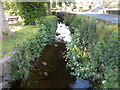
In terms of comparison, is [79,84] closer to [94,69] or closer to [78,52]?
[94,69]

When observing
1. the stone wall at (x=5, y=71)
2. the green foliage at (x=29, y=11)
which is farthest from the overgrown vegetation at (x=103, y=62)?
the green foliage at (x=29, y=11)

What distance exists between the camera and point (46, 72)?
17.0ft

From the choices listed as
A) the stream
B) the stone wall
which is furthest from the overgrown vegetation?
the stone wall

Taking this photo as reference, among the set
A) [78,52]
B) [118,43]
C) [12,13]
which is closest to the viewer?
[118,43]

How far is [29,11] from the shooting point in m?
9.70

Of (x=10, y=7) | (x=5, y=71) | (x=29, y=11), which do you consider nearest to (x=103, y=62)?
(x=5, y=71)

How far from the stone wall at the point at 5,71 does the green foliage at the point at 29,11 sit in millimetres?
6563

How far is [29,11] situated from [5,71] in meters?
7.24

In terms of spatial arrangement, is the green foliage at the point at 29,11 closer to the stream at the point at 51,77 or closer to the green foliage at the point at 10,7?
the green foliage at the point at 10,7

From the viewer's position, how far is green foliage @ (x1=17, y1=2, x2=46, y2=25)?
9.51 metres

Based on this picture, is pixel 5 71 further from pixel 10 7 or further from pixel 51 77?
pixel 10 7

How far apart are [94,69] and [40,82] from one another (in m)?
2.26

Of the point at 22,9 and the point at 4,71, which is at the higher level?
the point at 22,9

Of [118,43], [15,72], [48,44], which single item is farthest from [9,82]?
[48,44]
